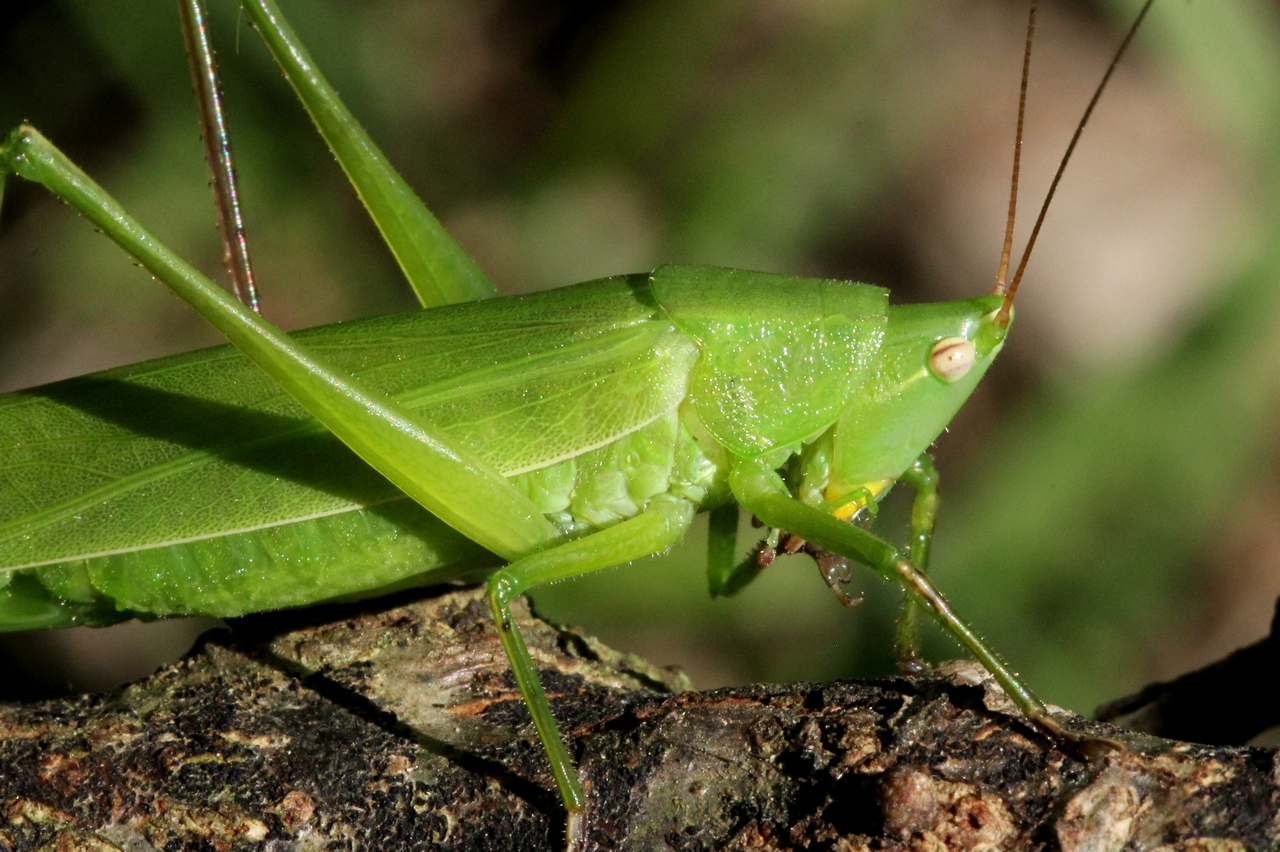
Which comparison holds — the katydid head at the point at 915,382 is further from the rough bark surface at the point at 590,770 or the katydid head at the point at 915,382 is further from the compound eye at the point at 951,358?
the rough bark surface at the point at 590,770

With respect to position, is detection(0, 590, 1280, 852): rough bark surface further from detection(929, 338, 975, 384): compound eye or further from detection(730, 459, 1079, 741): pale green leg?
detection(929, 338, 975, 384): compound eye

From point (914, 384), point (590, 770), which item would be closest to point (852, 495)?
point (914, 384)

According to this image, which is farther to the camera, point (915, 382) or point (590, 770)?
point (915, 382)

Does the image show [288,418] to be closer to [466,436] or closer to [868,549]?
[466,436]

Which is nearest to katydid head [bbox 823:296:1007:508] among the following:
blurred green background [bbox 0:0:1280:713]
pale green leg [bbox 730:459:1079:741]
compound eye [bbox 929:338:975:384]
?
compound eye [bbox 929:338:975:384]

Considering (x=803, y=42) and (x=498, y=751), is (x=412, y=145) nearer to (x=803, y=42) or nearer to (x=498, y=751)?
(x=803, y=42)

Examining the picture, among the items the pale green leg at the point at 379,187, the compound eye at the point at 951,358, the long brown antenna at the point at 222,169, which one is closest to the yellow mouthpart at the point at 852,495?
the compound eye at the point at 951,358

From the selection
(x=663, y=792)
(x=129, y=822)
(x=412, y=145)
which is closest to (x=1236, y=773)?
(x=663, y=792)

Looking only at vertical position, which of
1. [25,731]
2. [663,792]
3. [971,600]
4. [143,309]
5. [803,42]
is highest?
[803,42]
